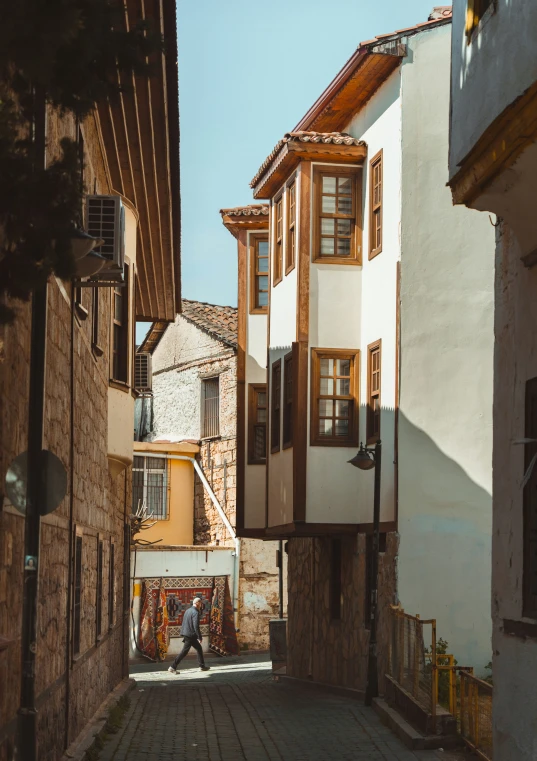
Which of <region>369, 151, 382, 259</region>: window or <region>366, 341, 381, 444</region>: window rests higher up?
<region>369, 151, 382, 259</region>: window

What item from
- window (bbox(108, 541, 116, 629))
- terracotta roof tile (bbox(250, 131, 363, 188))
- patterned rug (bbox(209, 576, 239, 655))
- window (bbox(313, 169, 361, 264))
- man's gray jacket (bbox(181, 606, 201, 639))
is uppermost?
terracotta roof tile (bbox(250, 131, 363, 188))

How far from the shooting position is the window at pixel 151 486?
131 ft

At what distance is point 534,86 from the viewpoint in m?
7.38

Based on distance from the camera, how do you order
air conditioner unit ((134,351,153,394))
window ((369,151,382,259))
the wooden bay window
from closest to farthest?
1. window ((369,151,382,259))
2. the wooden bay window
3. air conditioner unit ((134,351,153,394))

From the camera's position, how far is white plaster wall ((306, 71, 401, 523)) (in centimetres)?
1955

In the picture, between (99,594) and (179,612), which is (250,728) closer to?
(99,594)

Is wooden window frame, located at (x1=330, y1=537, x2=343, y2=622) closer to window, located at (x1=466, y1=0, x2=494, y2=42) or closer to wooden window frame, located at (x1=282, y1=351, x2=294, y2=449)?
wooden window frame, located at (x1=282, y1=351, x2=294, y2=449)

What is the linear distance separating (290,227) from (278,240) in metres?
1.24

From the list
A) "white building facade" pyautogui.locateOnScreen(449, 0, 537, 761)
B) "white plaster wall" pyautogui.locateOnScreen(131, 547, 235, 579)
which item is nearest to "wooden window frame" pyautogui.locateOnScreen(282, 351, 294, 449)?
"white building facade" pyautogui.locateOnScreen(449, 0, 537, 761)

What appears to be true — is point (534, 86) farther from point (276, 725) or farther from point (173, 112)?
point (276, 725)

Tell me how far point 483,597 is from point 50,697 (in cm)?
932

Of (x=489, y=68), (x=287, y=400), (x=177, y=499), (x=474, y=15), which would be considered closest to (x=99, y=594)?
(x=287, y=400)

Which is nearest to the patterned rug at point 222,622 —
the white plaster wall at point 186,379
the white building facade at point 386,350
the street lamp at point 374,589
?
the white plaster wall at point 186,379

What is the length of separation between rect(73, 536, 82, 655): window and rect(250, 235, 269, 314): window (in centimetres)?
1349
